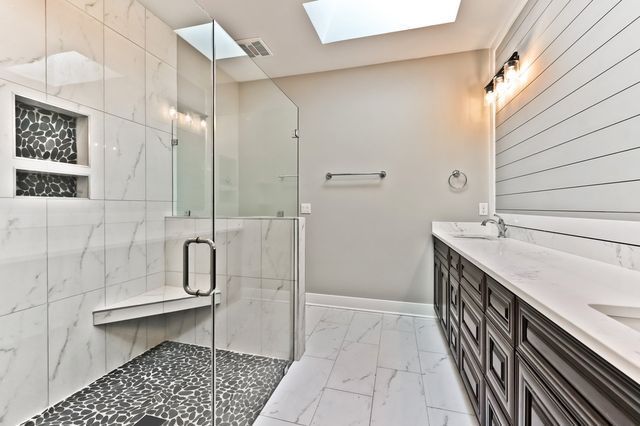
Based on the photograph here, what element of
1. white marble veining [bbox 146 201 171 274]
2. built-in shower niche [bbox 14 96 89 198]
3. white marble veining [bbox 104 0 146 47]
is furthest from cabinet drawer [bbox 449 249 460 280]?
white marble veining [bbox 104 0 146 47]

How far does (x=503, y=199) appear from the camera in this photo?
93.7 inches

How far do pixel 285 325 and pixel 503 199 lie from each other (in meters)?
2.08

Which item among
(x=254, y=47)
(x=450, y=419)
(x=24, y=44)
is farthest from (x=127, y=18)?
(x=450, y=419)

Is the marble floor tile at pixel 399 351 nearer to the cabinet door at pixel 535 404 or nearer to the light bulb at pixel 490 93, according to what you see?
the cabinet door at pixel 535 404

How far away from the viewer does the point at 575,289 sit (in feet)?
2.95

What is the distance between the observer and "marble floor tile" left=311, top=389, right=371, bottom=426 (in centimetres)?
142

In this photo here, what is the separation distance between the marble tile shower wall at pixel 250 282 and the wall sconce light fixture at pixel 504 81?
200cm

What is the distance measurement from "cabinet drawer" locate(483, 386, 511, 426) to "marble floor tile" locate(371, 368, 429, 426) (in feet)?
1.13

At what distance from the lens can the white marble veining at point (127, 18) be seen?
186cm

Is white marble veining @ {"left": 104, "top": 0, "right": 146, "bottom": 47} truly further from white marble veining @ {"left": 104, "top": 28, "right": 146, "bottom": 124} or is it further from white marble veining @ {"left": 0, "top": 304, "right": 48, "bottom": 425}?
white marble veining @ {"left": 0, "top": 304, "right": 48, "bottom": 425}

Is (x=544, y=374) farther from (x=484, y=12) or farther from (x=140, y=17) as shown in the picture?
(x=140, y=17)

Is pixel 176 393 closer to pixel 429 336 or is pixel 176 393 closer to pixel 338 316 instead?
pixel 338 316

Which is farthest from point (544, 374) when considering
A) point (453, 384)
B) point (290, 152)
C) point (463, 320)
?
point (290, 152)

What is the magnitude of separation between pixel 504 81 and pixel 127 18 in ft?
9.57
